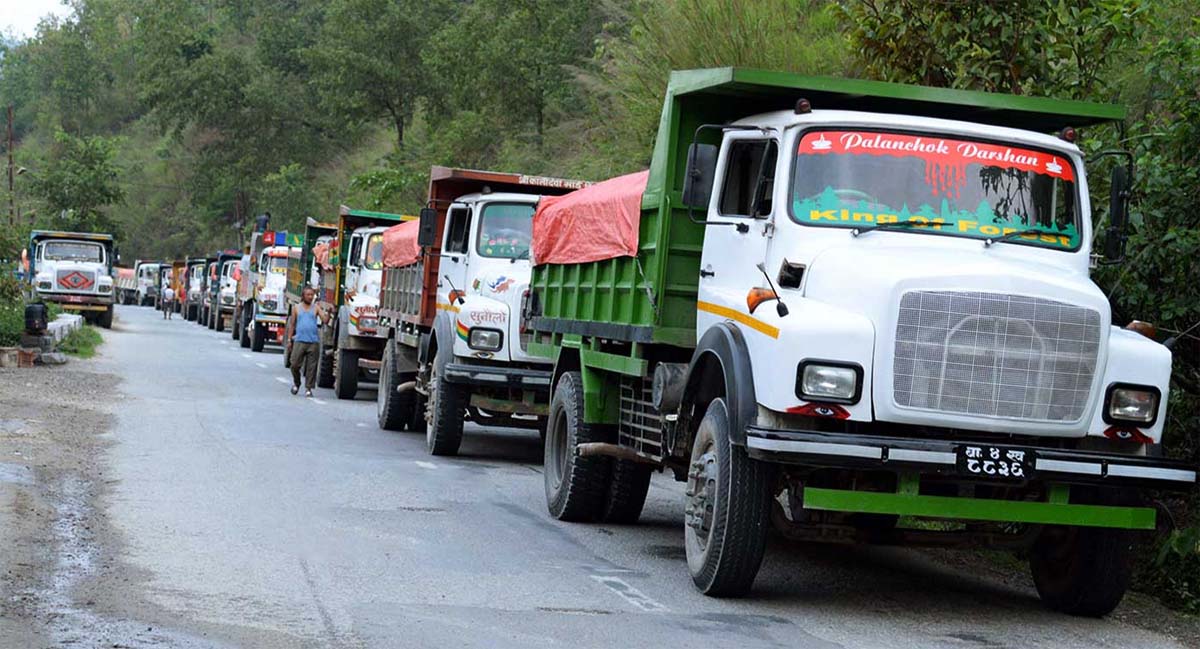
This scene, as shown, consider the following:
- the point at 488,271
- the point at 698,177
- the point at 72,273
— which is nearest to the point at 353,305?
the point at 488,271

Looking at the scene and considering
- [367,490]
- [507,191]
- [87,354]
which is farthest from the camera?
[87,354]

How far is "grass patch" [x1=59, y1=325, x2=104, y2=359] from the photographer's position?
1203 inches

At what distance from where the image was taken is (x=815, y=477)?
834cm

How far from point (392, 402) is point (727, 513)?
35.6 feet

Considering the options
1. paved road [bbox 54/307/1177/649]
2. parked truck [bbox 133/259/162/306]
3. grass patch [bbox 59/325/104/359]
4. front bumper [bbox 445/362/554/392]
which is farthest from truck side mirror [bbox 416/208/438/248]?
parked truck [bbox 133/259/162/306]

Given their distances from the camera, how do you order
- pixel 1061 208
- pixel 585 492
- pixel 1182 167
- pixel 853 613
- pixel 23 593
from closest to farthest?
pixel 23 593 → pixel 853 613 → pixel 1061 208 → pixel 1182 167 → pixel 585 492

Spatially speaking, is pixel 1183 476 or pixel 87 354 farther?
pixel 87 354

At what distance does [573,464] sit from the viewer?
37.4 ft

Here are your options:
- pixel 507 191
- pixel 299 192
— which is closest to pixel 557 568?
pixel 507 191

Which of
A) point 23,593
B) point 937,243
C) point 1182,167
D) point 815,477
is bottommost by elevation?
point 23,593

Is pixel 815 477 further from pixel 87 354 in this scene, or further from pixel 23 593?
pixel 87 354

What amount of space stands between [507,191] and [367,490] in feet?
19.0

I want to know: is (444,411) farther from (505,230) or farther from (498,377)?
(505,230)

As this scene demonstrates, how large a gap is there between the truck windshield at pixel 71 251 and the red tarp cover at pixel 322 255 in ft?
64.8
